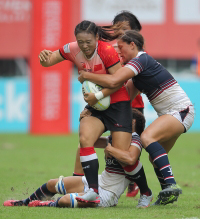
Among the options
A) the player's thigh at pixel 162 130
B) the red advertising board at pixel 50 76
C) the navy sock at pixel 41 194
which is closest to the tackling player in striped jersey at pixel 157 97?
the player's thigh at pixel 162 130

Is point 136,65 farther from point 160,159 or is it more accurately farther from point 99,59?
point 160,159

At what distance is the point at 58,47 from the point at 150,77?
10.5 m

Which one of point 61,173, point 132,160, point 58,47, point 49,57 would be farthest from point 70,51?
point 58,47

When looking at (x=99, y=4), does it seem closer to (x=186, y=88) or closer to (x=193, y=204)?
(x=186, y=88)

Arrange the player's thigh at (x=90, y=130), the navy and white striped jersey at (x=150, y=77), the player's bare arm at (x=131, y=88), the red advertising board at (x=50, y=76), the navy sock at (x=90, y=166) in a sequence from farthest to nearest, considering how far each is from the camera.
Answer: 1. the red advertising board at (x=50, y=76)
2. the player's bare arm at (x=131, y=88)
3. the navy and white striped jersey at (x=150, y=77)
4. the player's thigh at (x=90, y=130)
5. the navy sock at (x=90, y=166)

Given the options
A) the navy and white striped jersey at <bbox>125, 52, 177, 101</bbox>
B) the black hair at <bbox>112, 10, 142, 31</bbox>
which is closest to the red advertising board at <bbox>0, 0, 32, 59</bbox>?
the black hair at <bbox>112, 10, 142, 31</bbox>

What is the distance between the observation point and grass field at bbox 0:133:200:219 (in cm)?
477

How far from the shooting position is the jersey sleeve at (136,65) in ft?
A: 17.3

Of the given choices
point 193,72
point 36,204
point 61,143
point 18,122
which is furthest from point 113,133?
point 193,72

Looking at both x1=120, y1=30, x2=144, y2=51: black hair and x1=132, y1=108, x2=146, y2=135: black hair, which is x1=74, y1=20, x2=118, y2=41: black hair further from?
x1=132, y1=108, x2=146, y2=135: black hair

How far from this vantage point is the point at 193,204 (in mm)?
5492

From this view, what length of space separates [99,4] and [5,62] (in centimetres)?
460

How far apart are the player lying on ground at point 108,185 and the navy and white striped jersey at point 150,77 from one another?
2.05ft

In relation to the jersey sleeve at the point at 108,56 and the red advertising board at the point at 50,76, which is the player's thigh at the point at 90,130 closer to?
the jersey sleeve at the point at 108,56
